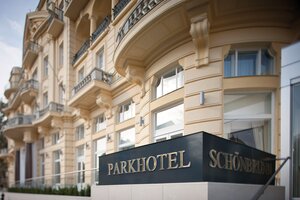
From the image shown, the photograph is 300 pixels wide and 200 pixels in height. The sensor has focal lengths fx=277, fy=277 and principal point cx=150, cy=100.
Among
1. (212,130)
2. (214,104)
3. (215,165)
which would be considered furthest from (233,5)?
(215,165)

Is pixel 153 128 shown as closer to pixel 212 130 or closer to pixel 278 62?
pixel 212 130

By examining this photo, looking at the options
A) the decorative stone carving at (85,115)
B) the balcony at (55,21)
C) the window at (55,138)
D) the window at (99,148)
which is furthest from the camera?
the window at (55,138)

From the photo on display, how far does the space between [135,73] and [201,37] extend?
3402 mm

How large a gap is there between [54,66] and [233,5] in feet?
59.2

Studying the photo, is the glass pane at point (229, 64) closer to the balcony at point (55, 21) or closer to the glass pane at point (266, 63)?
the glass pane at point (266, 63)

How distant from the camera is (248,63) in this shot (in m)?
8.03

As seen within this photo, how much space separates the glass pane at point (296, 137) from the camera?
652 centimetres

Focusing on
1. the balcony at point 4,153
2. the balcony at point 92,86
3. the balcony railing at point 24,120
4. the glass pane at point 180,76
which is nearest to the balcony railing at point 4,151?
the balcony at point 4,153

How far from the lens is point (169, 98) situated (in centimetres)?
916

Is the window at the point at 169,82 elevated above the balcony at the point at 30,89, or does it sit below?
below

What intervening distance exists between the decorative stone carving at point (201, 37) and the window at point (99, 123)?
8.70 metres

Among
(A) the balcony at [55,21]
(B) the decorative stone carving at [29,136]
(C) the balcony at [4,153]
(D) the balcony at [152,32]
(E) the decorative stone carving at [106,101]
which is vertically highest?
(A) the balcony at [55,21]

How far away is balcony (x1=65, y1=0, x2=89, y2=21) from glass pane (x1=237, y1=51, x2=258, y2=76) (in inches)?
502

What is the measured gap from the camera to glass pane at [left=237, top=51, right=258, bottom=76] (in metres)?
7.95
